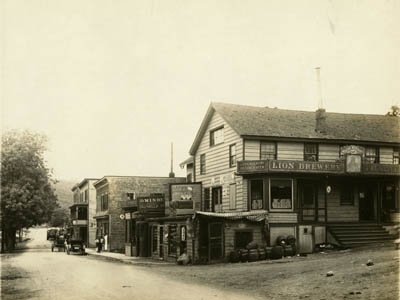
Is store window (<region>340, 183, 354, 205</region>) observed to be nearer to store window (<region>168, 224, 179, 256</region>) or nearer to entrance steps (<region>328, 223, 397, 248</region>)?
entrance steps (<region>328, 223, 397, 248</region>)

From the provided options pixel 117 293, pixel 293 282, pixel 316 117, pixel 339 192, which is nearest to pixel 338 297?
pixel 293 282

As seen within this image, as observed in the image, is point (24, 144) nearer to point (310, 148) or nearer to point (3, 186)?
point (3, 186)

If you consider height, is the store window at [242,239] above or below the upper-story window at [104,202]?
below

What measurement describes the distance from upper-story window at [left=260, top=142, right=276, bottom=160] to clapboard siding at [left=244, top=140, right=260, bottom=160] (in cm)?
25

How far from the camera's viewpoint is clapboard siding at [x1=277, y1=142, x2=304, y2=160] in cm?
2948

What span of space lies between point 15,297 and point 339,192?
773 inches

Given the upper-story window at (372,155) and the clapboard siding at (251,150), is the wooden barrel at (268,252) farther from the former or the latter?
the upper-story window at (372,155)

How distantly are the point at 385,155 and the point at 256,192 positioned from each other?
27.3 feet

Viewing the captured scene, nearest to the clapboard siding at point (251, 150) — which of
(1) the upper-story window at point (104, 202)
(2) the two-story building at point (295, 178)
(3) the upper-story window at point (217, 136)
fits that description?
(2) the two-story building at point (295, 178)

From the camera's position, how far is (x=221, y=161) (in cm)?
3184

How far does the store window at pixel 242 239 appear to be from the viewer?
87.7ft

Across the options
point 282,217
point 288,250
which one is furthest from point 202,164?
point 288,250

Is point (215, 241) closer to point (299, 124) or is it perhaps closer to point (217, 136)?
point (217, 136)

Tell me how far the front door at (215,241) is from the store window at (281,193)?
10.0 feet
